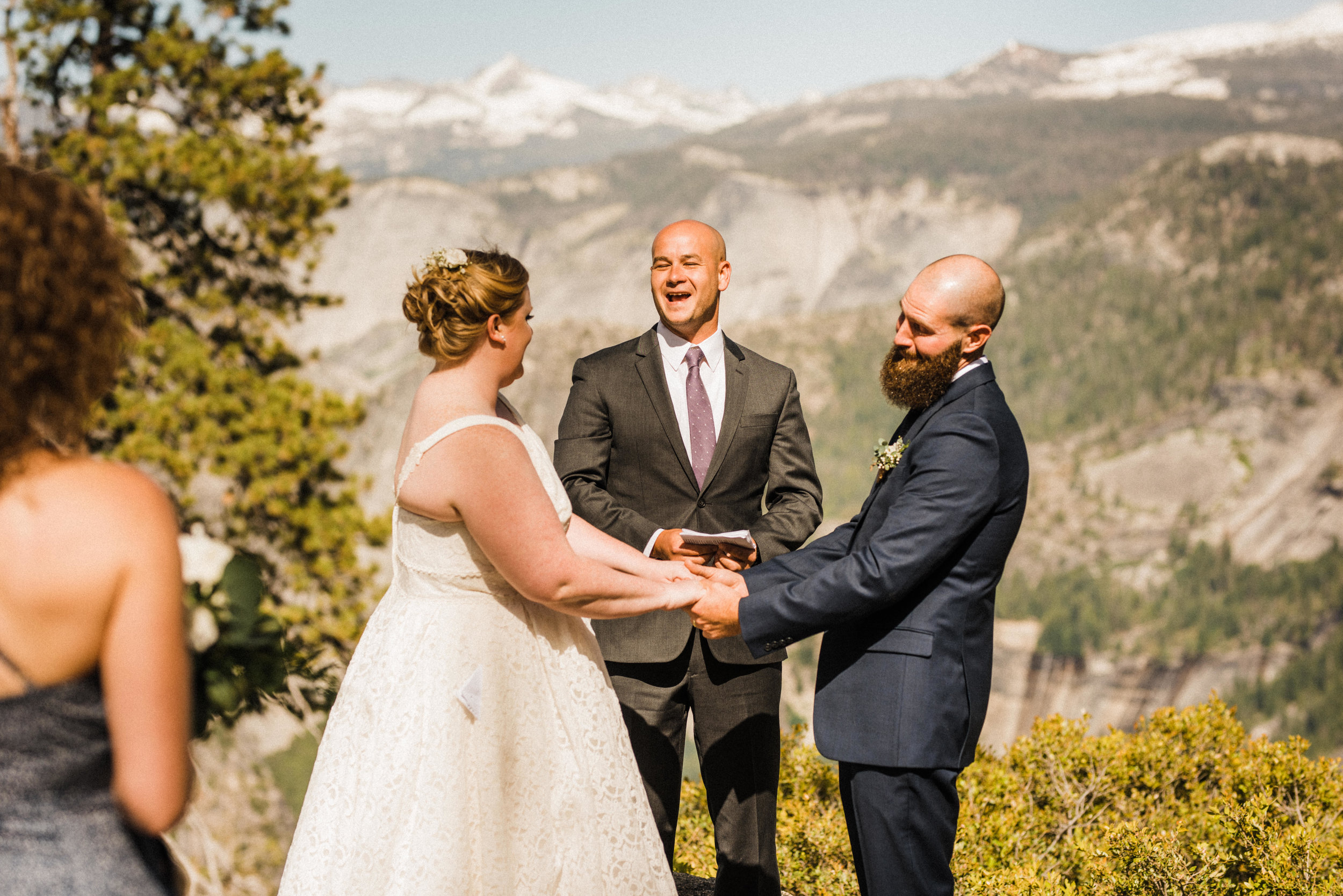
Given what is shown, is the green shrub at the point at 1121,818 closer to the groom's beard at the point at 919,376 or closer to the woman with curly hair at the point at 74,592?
the groom's beard at the point at 919,376

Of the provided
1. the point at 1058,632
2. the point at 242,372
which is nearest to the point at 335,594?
the point at 242,372

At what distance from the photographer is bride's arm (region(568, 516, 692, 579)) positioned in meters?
3.59

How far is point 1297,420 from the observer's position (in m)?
130

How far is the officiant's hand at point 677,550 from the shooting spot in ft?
13.5

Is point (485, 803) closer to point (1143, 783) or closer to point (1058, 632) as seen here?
point (1143, 783)

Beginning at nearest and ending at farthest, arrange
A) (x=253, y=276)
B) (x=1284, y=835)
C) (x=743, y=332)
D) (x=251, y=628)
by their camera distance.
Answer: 1. (x=251, y=628)
2. (x=1284, y=835)
3. (x=253, y=276)
4. (x=743, y=332)

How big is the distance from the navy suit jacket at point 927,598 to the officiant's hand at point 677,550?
0.69 metres

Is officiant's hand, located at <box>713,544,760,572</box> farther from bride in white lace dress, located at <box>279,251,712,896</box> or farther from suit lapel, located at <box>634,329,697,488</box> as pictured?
bride in white lace dress, located at <box>279,251,712,896</box>

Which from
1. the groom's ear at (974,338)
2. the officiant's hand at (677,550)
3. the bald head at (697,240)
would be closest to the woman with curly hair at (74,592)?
the officiant's hand at (677,550)

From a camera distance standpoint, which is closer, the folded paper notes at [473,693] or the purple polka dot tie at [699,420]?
the folded paper notes at [473,693]

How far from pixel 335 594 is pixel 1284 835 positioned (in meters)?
12.1

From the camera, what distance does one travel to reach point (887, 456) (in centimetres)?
364

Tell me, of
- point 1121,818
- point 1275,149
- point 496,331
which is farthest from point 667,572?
point 1275,149

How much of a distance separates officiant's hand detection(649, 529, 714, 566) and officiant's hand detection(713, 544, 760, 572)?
2.7 inches
